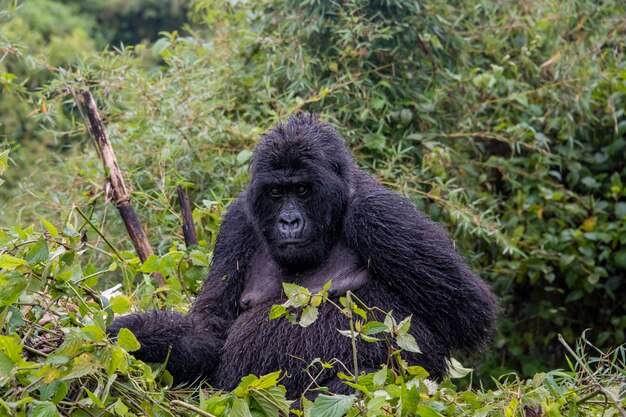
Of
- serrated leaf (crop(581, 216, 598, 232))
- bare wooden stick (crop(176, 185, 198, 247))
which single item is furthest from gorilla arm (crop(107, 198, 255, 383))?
serrated leaf (crop(581, 216, 598, 232))

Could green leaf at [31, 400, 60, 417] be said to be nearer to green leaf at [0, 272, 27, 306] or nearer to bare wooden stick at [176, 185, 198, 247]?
green leaf at [0, 272, 27, 306]

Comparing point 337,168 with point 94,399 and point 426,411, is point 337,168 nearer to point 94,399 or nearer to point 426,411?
point 426,411

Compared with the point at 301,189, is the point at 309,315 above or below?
below

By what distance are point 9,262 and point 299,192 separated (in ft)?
4.42

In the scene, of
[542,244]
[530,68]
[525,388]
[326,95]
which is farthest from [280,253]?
[530,68]

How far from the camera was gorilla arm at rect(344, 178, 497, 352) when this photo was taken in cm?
421

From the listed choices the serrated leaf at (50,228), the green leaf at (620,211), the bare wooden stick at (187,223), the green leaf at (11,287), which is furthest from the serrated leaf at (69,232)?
the green leaf at (620,211)

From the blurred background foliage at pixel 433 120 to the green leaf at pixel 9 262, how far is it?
2.15 m

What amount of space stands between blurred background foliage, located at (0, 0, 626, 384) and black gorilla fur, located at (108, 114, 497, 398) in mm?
1371

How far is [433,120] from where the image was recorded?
652 cm

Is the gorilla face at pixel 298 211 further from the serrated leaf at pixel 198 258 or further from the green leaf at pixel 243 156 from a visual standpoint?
the green leaf at pixel 243 156

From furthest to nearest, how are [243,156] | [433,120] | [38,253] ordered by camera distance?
[433,120] → [243,156] → [38,253]

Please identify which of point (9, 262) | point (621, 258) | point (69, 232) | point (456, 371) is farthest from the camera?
point (621, 258)

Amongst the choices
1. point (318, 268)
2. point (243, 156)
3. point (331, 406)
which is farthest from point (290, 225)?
point (243, 156)
